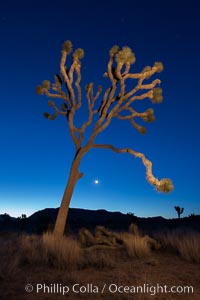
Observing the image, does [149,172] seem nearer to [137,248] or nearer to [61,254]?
[137,248]

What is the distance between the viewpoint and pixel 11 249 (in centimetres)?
938

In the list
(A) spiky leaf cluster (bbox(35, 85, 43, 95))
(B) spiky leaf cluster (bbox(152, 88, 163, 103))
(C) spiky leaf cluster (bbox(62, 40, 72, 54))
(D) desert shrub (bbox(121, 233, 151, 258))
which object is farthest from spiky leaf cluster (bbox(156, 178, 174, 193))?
(C) spiky leaf cluster (bbox(62, 40, 72, 54))

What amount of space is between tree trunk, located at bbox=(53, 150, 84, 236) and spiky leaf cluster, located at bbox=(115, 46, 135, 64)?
11.9 feet

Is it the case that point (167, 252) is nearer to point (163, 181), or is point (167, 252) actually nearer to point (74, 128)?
point (163, 181)

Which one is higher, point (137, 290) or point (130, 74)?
point (130, 74)

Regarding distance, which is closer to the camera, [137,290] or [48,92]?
[137,290]

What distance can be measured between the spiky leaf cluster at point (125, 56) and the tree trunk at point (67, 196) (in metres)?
3.61

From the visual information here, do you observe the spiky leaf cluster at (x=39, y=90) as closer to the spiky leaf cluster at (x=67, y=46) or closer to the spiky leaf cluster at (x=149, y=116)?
the spiky leaf cluster at (x=67, y=46)

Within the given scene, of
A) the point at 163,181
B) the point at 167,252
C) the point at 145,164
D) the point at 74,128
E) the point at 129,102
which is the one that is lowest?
the point at 167,252

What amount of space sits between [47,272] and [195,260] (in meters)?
3.49

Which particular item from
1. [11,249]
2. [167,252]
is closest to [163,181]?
[167,252]

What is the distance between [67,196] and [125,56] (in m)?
5.34

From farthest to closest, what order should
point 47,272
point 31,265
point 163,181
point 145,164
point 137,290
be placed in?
point 145,164
point 163,181
point 31,265
point 47,272
point 137,290

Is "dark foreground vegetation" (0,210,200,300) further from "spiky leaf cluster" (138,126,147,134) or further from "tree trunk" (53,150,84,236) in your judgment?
"spiky leaf cluster" (138,126,147,134)
